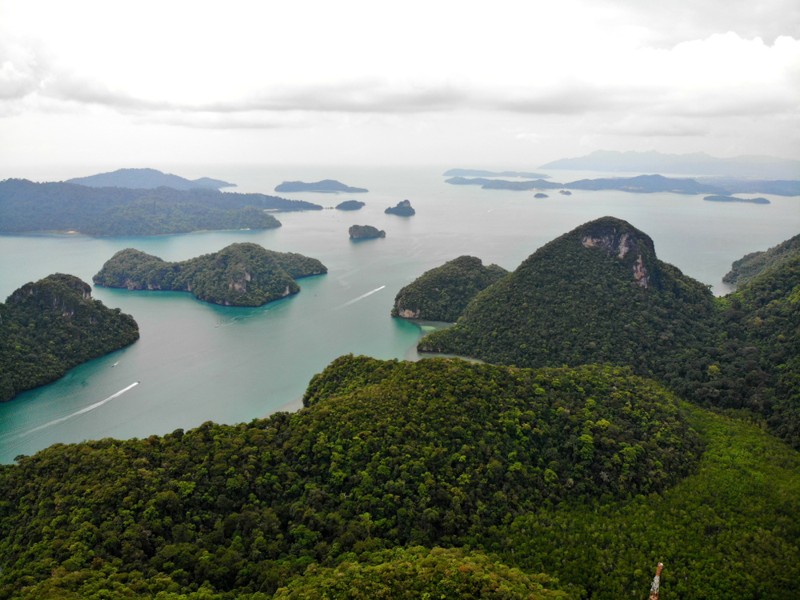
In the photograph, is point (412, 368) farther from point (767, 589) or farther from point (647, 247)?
point (647, 247)

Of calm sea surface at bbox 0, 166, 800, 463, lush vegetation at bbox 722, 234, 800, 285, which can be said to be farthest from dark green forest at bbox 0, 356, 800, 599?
lush vegetation at bbox 722, 234, 800, 285

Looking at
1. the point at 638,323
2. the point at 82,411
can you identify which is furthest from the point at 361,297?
the point at 82,411

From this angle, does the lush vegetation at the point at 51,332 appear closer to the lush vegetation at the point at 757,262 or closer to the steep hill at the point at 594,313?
the steep hill at the point at 594,313

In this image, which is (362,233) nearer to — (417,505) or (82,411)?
(82,411)

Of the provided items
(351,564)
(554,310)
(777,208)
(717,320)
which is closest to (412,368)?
(351,564)

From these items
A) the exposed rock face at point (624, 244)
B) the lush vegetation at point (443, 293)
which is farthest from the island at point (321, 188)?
the exposed rock face at point (624, 244)
